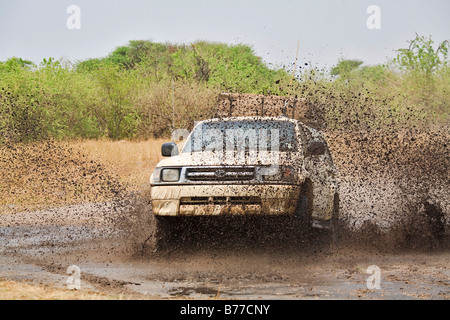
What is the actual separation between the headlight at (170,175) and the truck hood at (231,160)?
0.07 metres

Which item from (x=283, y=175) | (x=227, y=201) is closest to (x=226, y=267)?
(x=227, y=201)

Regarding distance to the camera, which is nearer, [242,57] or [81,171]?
[81,171]

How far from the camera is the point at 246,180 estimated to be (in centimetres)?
761

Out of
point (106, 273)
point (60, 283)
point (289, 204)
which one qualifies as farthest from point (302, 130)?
point (60, 283)

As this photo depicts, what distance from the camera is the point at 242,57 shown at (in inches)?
2244

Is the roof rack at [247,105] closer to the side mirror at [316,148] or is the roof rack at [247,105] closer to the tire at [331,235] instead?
the tire at [331,235]

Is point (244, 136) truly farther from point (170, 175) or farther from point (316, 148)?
point (170, 175)

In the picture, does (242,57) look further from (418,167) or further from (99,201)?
(418,167)

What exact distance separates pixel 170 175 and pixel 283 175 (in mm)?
1253

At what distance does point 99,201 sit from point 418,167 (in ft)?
25.1

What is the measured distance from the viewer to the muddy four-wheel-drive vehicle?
754 centimetres

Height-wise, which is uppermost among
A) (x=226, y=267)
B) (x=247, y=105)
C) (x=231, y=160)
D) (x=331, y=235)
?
(x=247, y=105)
